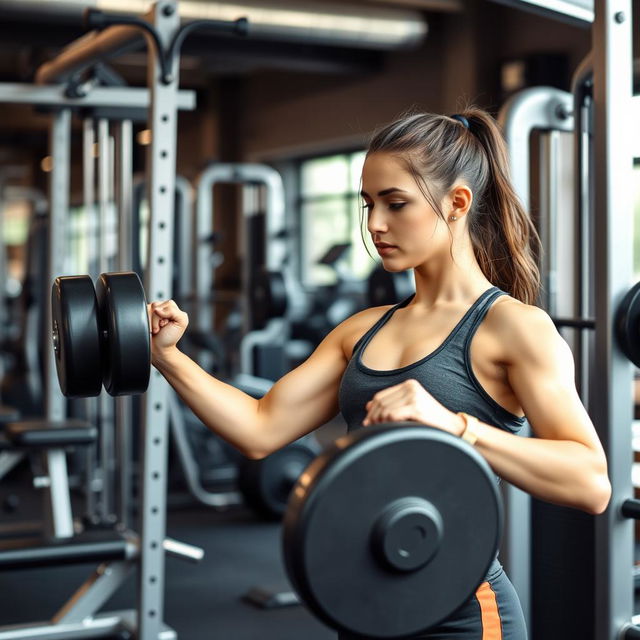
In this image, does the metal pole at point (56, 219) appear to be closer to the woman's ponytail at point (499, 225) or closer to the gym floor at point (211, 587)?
the gym floor at point (211, 587)

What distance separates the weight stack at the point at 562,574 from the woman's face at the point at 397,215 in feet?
3.67

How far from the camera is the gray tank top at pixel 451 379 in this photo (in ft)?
3.93

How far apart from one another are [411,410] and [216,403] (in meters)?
0.44

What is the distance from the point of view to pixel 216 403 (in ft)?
4.53

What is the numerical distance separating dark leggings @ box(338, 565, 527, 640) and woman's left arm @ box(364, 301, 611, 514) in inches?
7.1

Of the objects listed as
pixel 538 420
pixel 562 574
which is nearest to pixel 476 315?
pixel 538 420

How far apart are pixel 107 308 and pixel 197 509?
3707mm

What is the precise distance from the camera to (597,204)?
5.26ft

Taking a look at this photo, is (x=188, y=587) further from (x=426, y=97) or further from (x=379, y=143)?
(x=426, y=97)

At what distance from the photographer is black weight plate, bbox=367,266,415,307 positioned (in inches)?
163

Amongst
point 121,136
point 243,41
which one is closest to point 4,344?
point 243,41

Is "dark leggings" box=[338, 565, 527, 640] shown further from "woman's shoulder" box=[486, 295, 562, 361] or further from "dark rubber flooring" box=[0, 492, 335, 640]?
"dark rubber flooring" box=[0, 492, 335, 640]

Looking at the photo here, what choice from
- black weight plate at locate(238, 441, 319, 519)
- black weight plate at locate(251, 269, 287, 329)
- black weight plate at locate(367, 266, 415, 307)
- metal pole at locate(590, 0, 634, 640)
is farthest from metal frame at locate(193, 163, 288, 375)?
metal pole at locate(590, 0, 634, 640)

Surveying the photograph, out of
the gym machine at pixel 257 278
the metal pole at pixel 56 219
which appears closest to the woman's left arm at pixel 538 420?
the metal pole at pixel 56 219
